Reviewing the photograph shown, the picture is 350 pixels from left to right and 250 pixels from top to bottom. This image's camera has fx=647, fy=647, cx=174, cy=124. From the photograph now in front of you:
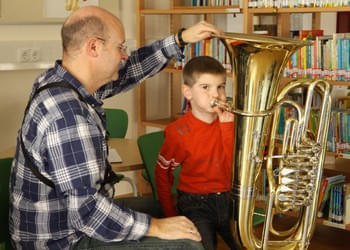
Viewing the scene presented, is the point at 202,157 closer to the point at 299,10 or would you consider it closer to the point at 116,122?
the point at 116,122

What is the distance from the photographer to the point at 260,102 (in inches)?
79.9

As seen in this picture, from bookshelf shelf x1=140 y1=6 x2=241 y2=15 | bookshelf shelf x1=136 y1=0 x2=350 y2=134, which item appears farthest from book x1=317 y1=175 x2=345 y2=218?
bookshelf shelf x1=140 y1=6 x2=241 y2=15

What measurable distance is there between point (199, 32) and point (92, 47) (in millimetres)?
498

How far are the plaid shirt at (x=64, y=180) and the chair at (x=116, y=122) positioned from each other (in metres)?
1.87

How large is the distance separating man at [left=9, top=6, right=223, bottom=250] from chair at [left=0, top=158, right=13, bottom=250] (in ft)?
0.87

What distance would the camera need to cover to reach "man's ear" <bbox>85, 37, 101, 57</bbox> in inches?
75.9

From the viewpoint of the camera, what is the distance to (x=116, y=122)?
12.7ft

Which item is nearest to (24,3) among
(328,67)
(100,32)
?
(328,67)

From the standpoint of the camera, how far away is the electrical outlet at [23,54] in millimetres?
4188

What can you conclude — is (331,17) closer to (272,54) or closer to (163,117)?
(163,117)

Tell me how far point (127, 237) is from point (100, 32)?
0.61m

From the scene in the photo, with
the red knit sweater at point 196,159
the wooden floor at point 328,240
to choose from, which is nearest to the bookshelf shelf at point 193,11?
the wooden floor at point 328,240

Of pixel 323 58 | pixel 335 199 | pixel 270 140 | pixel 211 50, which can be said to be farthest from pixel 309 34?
pixel 270 140

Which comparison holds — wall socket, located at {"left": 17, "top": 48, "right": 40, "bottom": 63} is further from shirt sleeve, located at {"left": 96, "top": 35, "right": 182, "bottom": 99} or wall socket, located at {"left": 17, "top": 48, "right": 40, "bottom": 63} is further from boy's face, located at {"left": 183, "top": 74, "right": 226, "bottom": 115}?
boy's face, located at {"left": 183, "top": 74, "right": 226, "bottom": 115}
